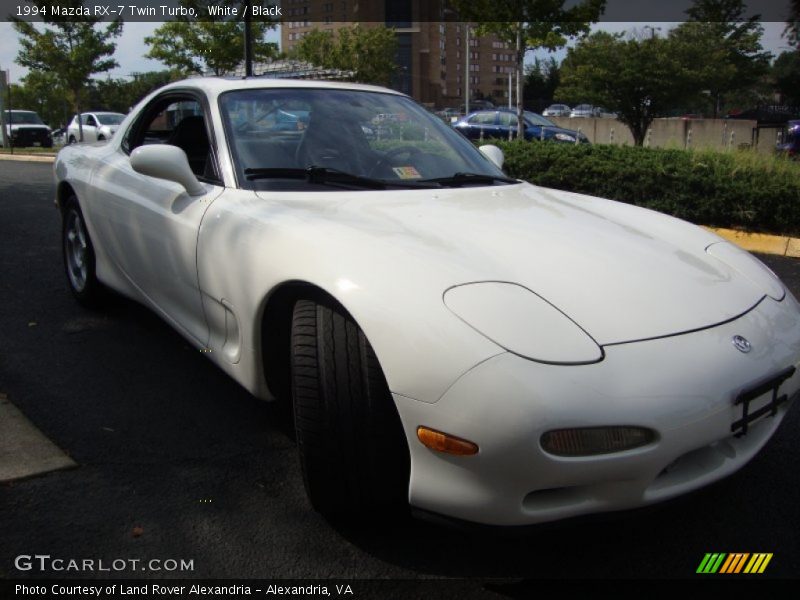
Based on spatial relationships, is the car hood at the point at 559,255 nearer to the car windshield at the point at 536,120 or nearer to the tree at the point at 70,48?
the car windshield at the point at 536,120

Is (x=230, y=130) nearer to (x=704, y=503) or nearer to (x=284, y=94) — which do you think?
(x=284, y=94)

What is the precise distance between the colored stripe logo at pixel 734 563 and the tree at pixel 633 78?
17.4 metres

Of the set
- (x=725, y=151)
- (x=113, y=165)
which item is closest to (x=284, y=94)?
(x=113, y=165)

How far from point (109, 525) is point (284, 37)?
387ft

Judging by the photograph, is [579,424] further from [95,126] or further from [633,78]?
[95,126]

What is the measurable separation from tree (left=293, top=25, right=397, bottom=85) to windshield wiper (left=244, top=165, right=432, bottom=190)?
53.0m

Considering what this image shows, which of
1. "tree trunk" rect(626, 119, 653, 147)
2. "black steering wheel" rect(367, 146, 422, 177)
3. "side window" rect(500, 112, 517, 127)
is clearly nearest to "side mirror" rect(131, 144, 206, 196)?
"black steering wheel" rect(367, 146, 422, 177)

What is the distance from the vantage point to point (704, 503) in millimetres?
2363

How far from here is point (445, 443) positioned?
1760mm

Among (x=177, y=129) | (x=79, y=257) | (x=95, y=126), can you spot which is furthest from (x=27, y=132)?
(x=177, y=129)

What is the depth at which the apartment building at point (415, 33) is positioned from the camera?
98.1 metres

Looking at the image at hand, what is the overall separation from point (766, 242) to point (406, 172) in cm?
485

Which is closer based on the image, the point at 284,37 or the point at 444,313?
the point at 444,313

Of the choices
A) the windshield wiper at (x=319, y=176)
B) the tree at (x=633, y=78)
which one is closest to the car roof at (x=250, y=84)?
the windshield wiper at (x=319, y=176)
